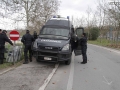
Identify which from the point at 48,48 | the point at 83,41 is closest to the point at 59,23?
the point at 83,41

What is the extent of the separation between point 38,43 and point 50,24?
221 cm

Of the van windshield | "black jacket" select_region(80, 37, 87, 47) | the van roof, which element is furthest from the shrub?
the van windshield

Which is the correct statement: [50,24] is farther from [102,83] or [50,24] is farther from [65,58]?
[102,83]

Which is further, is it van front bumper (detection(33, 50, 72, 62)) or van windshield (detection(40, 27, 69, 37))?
van windshield (detection(40, 27, 69, 37))

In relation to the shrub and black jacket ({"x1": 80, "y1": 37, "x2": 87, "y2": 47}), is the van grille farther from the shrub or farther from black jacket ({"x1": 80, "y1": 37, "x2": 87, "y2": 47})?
the shrub

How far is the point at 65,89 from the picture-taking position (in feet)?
17.7

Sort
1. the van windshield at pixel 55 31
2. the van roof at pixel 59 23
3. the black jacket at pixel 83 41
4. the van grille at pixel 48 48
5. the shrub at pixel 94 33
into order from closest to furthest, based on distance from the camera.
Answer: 1. the van grille at pixel 48 48
2. the van windshield at pixel 55 31
3. the black jacket at pixel 83 41
4. the van roof at pixel 59 23
5. the shrub at pixel 94 33

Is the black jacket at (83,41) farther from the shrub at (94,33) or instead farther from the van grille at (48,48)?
the shrub at (94,33)

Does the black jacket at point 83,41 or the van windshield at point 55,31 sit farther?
the black jacket at point 83,41

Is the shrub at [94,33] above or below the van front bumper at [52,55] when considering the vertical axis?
above

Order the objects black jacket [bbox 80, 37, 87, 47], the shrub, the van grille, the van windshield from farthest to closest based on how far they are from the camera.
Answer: the shrub
black jacket [bbox 80, 37, 87, 47]
the van windshield
the van grille

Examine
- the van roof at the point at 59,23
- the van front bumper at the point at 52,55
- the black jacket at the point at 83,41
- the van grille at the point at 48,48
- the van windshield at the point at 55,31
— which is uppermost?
the van roof at the point at 59,23

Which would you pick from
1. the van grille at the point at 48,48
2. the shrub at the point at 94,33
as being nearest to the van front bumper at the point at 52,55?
the van grille at the point at 48,48

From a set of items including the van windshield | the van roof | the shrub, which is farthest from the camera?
the shrub
